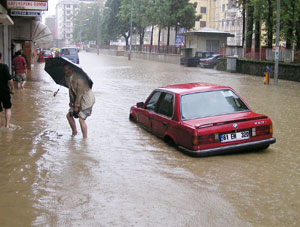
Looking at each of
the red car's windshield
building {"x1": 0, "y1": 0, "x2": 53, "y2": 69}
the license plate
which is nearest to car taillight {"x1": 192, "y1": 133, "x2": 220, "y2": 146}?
the license plate

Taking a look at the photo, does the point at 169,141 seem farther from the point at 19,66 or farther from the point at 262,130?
the point at 19,66

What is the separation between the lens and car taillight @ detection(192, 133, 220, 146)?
287 inches

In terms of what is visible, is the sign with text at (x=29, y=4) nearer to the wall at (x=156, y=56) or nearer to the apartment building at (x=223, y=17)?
the wall at (x=156, y=56)

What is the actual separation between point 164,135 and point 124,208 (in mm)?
3407

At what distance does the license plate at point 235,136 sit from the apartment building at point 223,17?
59218 millimetres

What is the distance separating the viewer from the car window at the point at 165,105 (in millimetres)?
8320

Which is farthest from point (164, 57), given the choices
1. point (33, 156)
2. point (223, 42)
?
point (33, 156)

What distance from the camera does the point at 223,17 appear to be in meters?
75.4

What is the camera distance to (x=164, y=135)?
27.8 feet

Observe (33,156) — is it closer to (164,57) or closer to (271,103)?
(271,103)

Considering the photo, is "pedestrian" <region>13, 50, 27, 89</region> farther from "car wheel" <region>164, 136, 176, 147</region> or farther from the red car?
"car wheel" <region>164, 136, 176, 147</region>

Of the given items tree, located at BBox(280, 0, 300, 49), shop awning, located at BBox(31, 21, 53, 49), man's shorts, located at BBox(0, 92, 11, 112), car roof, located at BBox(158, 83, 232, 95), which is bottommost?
man's shorts, located at BBox(0, 92, 11, 112)

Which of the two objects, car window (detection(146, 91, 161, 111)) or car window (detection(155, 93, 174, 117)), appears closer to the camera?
car window (detection(155, 93, 174, 117))

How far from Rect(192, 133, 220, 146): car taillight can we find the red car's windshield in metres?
0.62
